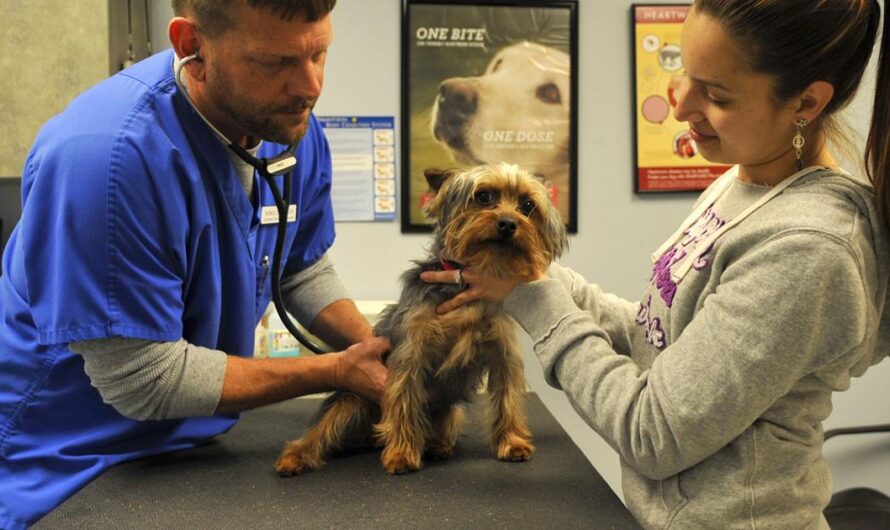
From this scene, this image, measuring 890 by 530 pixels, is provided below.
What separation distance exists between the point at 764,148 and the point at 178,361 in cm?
98

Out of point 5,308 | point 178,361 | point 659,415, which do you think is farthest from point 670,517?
point 5,308

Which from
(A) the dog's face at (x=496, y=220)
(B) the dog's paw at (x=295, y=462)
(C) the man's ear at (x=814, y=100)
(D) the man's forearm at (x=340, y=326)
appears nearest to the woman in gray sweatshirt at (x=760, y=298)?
(C) the man's ear at (x=814, y=100)

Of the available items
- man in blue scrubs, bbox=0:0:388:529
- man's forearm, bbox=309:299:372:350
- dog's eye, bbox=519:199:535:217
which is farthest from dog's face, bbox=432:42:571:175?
man in blue scrubs, bbox=0:0:388:529

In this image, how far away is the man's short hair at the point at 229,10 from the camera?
1247mm

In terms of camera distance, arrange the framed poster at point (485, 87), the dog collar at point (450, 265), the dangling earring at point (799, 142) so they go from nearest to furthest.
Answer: the dangling earring at point (799, 142) → the dog collar at point (450, 265) → the framed poster at point (485, 87)

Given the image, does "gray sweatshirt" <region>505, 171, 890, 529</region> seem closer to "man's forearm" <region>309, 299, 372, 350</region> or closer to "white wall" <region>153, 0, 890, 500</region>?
"man's forearm" <region>309, 299, 372, 350</region>

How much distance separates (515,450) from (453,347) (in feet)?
0.75

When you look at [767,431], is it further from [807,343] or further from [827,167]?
[827,167]

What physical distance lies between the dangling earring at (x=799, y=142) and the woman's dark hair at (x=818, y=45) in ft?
0.16

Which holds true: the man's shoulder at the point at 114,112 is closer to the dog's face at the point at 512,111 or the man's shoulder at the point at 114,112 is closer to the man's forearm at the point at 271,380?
the man's forearm at the point at 271,380

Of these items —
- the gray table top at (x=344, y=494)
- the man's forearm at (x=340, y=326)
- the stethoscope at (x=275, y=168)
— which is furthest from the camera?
the man's forearm at (x=340, y=326)

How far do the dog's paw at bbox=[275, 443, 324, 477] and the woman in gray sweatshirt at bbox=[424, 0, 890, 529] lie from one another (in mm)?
539

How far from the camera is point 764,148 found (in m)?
1.03

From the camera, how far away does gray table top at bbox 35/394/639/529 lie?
1.12 meters
